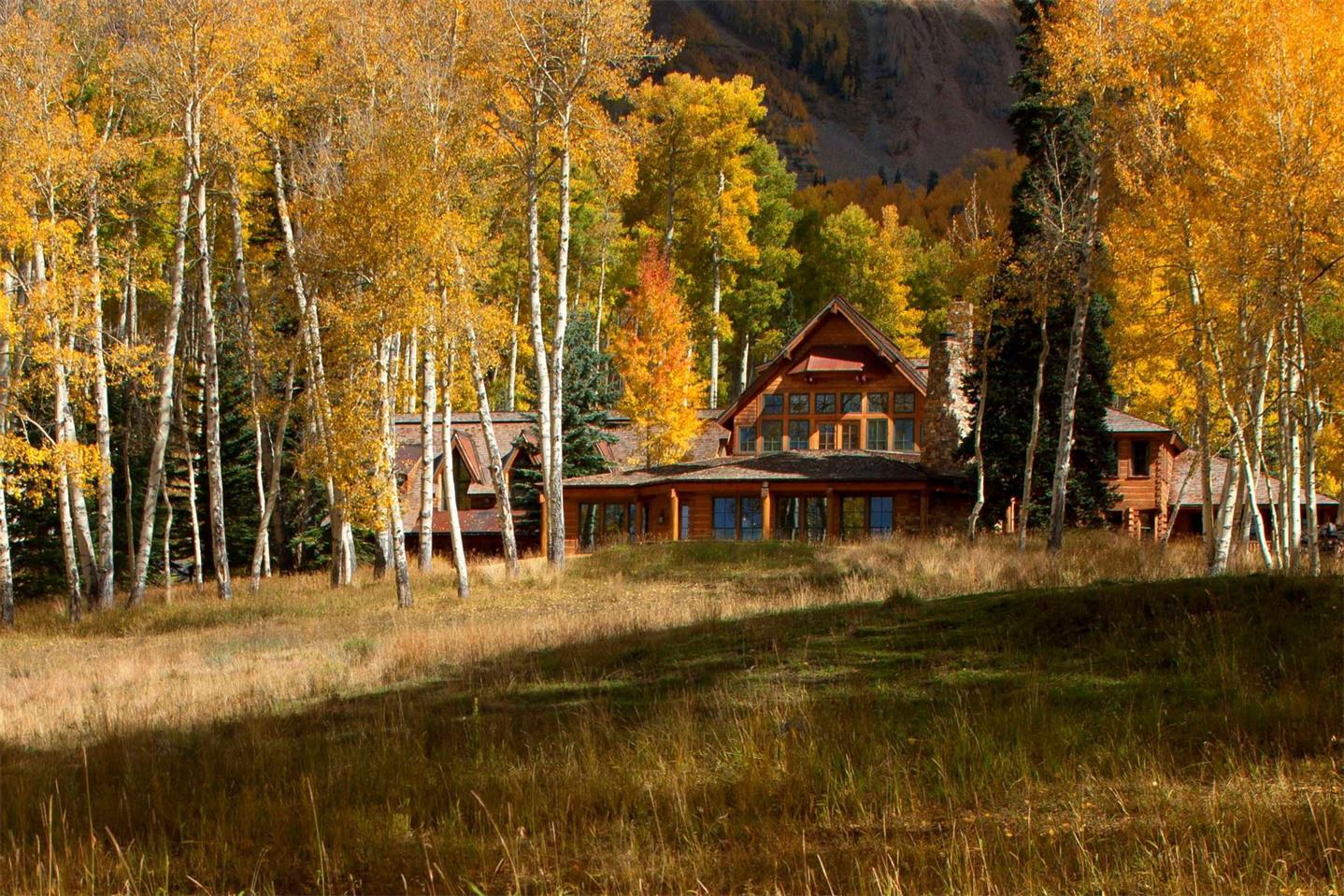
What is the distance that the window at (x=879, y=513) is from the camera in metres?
36.6

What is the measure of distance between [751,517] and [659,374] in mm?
5630

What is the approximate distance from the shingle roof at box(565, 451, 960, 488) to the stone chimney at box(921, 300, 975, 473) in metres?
0.92

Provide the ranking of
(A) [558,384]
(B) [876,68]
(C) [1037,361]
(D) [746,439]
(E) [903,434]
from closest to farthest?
(A) [558,384] < (C) [1037,361] < (E) [903,434] < (D) [746,439] < (B) [876,68]

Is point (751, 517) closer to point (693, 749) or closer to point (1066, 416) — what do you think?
point (1066, 416)

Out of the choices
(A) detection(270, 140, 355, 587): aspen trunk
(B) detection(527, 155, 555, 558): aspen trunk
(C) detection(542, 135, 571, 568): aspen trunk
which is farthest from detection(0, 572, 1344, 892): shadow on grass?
(C) detection(542, 135, 571, 568): aspen trunk

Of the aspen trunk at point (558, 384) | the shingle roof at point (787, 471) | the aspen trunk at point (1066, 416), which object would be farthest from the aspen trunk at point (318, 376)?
the aspen trunk at point (1066, 416)

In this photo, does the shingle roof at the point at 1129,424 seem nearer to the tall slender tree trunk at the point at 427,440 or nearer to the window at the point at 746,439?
the window at the point at 746,439

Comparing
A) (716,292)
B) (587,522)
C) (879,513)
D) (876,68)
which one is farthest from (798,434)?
(876,68)

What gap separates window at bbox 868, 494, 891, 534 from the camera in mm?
36562

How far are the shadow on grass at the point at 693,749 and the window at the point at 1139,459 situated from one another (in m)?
28.0

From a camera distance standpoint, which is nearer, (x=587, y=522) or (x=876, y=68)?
(x=587, y=522)

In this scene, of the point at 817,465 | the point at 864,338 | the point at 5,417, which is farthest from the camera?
the point at 864,338

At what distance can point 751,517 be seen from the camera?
123 feet

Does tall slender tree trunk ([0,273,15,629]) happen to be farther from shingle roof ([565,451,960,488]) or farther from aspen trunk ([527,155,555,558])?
shingle roof ([565,451,960,488])
